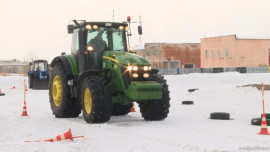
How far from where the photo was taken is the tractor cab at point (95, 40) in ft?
41.5

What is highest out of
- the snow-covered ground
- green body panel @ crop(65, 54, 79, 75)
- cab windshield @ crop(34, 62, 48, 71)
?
cab windshield @ crop(34, 62, 48, 71)

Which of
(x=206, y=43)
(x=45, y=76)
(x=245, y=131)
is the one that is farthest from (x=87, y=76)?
(x=206, y=43)

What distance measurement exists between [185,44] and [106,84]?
195ft

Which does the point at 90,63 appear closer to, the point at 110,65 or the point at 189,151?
the point at 110,65

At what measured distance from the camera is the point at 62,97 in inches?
532

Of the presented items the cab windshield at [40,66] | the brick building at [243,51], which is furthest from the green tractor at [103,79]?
the brick building at [243,51]

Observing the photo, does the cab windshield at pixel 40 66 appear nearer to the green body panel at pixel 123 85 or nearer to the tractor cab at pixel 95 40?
the tractor cab at pixel 95 40

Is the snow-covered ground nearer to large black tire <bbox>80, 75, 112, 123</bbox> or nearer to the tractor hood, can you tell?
large black tire <bbox>80, 75, 112, 123</bbox>

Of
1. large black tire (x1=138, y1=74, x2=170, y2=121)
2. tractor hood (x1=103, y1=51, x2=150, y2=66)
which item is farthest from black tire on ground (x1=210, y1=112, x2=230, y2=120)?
tractor hood (x1=103, y1=51, x2=150, y2=66)

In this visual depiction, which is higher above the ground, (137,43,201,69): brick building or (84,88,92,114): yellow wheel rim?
(137,43,201,69): brick building

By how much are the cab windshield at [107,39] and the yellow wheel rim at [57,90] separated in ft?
6.74

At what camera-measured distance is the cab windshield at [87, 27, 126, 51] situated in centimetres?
1279

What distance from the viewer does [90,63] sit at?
12.7 meters

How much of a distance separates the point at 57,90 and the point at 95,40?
2.29m
